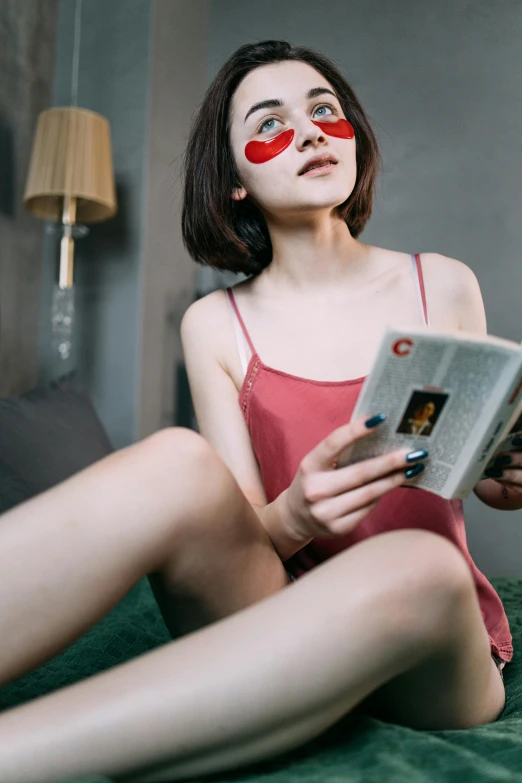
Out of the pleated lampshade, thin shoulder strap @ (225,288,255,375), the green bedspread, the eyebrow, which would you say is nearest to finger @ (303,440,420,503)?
the green bedspread

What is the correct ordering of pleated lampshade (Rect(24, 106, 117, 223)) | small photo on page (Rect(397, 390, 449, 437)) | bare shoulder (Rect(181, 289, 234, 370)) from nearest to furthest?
small photo on page (Rect(397, 390, 449, 437)) → bare shoulder (Rect(181, 289, 234, 370)) → pleated lampshade (Rect(24, 106, 117, 223))

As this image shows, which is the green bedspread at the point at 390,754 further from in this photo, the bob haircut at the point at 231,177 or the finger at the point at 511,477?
the bob haircut at the point at 231,177

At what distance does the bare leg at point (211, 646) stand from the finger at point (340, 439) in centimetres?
10

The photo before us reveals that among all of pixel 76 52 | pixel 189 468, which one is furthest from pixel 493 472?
pixel 76 52

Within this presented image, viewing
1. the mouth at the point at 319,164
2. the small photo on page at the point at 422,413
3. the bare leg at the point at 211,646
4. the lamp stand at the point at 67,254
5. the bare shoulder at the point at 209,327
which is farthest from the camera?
the lamp stand at the point at 67,254

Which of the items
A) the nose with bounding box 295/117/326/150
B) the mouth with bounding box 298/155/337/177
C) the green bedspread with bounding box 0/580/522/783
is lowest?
the green bedspread with bounding box 0/580/522/783

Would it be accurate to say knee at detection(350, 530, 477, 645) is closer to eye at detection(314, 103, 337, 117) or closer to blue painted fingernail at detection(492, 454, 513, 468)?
blue painted fingernail at detection(492, 454, 513, 468)

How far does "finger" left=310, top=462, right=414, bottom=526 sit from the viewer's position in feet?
2.47

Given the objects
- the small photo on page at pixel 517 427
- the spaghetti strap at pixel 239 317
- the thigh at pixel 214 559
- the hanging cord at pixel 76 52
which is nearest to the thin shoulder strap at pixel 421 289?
the spaghetti strap at pixel 239 317

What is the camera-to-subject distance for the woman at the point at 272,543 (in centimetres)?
60

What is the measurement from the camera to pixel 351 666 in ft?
2.04

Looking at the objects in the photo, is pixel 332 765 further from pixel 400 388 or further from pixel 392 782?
pixel 400 388

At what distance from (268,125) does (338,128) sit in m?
0.11

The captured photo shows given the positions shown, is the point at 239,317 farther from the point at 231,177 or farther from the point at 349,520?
the point at 349,520
